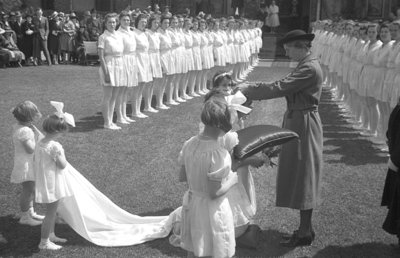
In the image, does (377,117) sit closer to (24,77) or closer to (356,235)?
(356,235)

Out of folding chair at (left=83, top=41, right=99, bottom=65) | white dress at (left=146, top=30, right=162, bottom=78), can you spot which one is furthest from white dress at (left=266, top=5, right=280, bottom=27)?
white dress at (left=146, top=30, right=162, bottom=78)

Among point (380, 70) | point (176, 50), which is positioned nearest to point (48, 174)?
point (380, 70)

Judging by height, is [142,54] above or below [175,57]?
above

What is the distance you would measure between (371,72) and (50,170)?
709 cm

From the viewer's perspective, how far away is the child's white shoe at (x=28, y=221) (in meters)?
5.72

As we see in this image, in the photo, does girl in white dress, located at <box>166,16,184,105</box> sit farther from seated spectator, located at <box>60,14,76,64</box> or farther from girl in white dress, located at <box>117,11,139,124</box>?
seated spectator, located at <box>60,14,76,64</box>

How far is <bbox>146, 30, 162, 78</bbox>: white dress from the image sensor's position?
12078 mm

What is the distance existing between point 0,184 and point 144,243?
2719 millimetres

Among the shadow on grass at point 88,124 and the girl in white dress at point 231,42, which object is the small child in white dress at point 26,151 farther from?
the girl in white dress at point 231,42

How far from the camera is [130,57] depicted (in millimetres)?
10938

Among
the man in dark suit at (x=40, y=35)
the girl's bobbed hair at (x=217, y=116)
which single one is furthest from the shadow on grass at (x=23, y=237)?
the man in dark suit at (x=40, y=35)

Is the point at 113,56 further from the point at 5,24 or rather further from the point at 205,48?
the point at 5,24

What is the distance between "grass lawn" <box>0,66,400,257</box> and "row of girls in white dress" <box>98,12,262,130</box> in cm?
61

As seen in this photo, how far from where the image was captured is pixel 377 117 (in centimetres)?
1036
